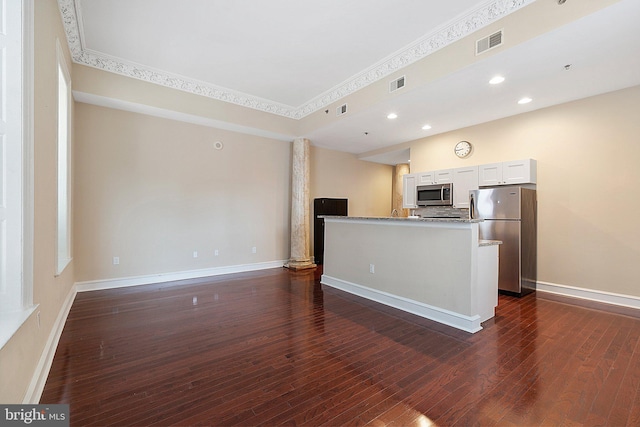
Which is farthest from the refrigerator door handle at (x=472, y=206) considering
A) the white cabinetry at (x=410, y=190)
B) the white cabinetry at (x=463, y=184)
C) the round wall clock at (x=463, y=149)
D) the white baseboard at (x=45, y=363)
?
the white baseboard at (x=45, y=363)

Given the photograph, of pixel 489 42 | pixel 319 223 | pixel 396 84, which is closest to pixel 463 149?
pixel 396 84

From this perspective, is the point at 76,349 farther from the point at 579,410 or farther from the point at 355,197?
the point at 355,197

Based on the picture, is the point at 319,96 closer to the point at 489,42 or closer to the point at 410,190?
the point at 410,190

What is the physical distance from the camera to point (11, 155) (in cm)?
156

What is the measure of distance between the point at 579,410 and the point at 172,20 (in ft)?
17.0

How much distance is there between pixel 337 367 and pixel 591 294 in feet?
14.2

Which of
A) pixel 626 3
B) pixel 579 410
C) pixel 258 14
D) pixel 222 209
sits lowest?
pixel 579 410

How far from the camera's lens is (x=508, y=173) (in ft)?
15.6

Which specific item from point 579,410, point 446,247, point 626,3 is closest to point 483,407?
point 579,410

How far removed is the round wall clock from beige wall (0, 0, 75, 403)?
6.15 meters

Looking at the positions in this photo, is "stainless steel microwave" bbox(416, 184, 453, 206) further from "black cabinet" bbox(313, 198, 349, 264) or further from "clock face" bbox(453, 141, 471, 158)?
"black cabinet" bbox(313, 198, 349, 264)

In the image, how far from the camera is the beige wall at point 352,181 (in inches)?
287

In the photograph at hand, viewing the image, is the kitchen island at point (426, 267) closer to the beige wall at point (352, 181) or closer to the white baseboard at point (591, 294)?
the white baseboard at point (591, 294)

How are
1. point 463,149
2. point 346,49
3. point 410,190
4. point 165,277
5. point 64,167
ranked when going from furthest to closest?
point 410,190 < point 463,149 < point 165,277 < point 346,49 < point 64,167
